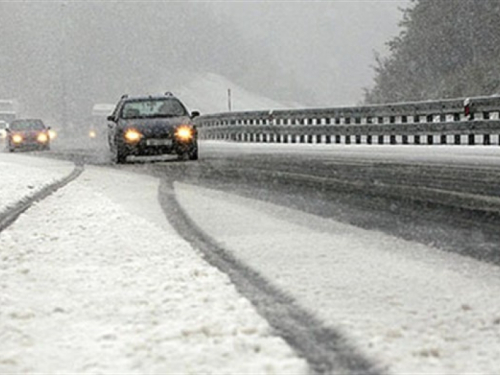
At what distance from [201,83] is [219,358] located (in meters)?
149

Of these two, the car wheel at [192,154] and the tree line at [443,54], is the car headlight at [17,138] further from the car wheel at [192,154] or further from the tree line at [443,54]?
the tree line at [443,54]

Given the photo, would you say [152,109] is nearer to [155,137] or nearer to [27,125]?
[155,137]

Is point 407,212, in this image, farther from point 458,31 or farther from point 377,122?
point 458,31

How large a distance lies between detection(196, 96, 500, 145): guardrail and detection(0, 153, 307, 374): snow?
13.0 metres

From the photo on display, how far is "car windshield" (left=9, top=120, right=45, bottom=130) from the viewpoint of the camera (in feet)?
115

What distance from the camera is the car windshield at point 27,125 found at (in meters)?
34.9

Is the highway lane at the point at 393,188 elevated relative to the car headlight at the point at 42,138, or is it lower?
lower

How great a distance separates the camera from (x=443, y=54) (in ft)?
180

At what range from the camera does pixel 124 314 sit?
12.7 ft

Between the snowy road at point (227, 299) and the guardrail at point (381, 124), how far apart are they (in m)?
12.4

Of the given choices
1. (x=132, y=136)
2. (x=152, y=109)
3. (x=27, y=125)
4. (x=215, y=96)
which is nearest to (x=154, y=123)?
(x=132, y=136)

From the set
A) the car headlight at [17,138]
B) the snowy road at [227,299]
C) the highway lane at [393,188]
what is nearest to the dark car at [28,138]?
the car headlight at [17,138]

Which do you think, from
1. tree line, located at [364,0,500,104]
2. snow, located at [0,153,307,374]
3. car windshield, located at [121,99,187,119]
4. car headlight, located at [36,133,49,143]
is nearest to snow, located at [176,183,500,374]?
snow, located at [0,153,307,374]

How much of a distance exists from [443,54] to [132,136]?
129 ft
